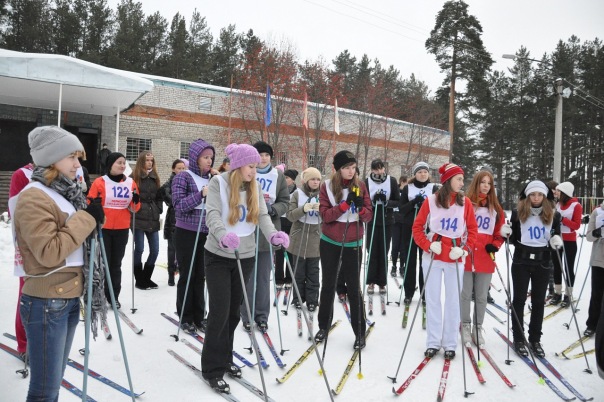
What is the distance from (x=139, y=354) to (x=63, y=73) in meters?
10.4

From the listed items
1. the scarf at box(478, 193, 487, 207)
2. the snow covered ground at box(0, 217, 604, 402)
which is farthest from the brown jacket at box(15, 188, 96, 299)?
the scarf at box(478, 193, 487, 207)

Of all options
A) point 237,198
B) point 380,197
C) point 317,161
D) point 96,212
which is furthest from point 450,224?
point 317,161

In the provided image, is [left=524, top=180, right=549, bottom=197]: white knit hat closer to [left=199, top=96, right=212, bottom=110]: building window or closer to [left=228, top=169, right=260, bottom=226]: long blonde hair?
[left=228, top=169, right=260, bottom=226]: long blonde hair

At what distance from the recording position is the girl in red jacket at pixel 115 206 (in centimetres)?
521

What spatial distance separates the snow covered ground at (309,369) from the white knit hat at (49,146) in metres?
2.06

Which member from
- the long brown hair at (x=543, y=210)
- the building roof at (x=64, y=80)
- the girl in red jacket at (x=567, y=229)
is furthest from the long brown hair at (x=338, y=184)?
the building roof at (x=64, y=80)

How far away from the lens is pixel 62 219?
2.29 m

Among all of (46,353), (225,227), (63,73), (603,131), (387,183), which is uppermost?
(603,131)

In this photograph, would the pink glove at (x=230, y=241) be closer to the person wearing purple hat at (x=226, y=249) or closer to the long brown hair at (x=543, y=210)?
the person wearing purple hat at (x=226, y=249)

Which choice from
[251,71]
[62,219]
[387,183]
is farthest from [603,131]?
[62,219]

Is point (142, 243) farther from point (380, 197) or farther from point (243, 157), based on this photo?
point (380, 197)

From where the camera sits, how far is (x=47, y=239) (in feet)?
6.95

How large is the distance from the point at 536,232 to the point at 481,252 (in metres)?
0.64

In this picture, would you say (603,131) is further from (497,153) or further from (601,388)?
(601,388)
